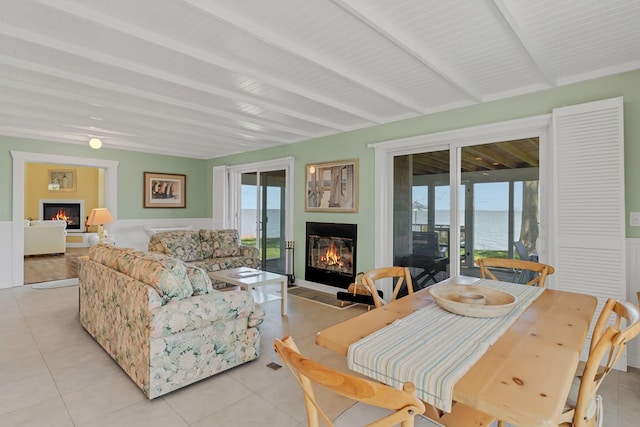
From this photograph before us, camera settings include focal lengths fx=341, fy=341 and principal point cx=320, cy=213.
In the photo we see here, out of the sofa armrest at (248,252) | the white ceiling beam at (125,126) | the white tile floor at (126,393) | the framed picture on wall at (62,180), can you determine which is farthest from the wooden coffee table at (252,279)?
the framed picture on wall at (62,180)

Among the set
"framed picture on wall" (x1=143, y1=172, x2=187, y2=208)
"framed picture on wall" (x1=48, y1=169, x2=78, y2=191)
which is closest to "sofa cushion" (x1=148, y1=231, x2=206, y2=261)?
"framed picture on wall" (x1=143, y1=172, x2=187, y2=208)

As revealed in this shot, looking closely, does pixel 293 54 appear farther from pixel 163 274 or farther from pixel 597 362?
pixel 597 362

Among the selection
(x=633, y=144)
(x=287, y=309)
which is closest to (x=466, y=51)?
(x=633, y=144)

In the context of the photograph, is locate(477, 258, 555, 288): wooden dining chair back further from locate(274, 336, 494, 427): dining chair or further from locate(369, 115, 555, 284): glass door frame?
locate(274, 336, 494, 427): dining chair

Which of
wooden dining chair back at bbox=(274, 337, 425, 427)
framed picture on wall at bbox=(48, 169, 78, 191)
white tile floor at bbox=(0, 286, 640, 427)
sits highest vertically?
framed picture on wall at bbox=(48, 169, 78, 191)

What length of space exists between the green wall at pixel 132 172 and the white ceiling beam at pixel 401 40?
5795 millimetres

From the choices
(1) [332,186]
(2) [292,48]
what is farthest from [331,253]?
(2) [292,48]

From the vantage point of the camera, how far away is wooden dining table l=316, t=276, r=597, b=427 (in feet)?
2.83

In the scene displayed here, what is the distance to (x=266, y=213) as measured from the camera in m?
6.41

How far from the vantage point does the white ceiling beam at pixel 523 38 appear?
1931 millimetres

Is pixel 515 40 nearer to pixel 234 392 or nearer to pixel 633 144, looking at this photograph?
pixel 633 144

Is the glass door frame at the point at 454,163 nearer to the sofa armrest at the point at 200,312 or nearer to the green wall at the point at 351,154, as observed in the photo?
the green wall at the point at 351,154

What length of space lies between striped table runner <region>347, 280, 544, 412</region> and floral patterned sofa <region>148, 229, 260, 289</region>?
13.3ft

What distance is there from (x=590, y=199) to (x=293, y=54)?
2730 millimetres
